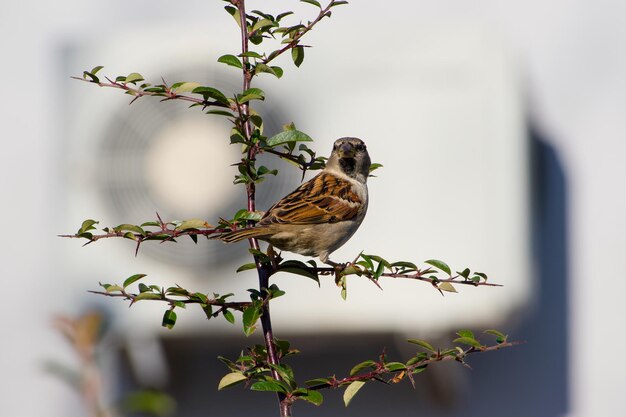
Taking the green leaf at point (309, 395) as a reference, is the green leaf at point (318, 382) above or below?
above

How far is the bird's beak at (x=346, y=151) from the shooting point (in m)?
3.61

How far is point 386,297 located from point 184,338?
4.13 feet

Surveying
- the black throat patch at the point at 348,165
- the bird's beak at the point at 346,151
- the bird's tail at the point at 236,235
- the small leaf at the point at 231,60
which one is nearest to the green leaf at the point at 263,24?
the small leaf at the point at 231,60

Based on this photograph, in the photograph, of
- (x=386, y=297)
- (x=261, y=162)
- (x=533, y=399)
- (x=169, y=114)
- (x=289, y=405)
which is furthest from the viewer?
(x=533, y=399)

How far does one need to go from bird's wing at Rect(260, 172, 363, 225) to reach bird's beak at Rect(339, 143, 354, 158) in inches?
3.7

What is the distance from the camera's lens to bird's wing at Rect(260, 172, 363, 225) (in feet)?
10.7

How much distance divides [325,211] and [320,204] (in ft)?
0.14

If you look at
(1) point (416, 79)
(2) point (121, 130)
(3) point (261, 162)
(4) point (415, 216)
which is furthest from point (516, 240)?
(2) point (121, 130)

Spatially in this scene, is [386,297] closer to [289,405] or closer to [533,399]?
[533,399]

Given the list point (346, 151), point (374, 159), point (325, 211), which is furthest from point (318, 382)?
point (374, 159)

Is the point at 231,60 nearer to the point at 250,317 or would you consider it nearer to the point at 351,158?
the point at 250,317

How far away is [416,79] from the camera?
21.7ft

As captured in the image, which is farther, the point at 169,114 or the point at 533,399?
the point at 533,399

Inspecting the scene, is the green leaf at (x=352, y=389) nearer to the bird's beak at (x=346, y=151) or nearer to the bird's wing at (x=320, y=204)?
the bird's wing at (x=320, y=204)
